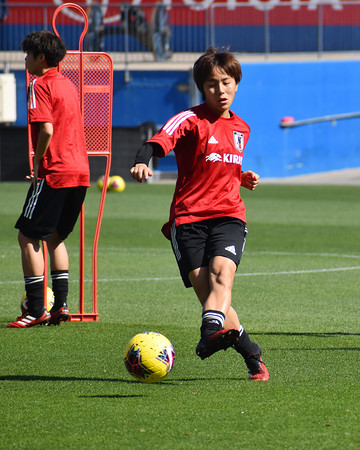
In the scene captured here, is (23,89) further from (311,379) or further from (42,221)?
(311,379)

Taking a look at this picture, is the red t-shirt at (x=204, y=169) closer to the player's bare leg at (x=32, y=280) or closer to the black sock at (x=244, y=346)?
the black sock at (x=244, y=346)

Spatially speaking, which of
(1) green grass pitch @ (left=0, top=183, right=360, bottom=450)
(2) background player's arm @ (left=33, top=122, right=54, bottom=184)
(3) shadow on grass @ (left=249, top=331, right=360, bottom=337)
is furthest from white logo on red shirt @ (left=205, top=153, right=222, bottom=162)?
(3) shadow on grass @ (left=249, top=331, right=360, bottom=337)

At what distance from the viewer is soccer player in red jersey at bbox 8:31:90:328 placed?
705 cm

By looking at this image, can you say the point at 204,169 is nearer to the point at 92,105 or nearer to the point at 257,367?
the point at 257,367

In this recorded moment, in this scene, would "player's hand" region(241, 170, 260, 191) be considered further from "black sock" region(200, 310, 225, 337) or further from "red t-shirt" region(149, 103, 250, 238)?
"black sock" region(200, 310, 225, 337)

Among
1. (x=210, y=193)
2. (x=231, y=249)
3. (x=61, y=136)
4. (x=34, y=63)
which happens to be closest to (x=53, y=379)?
(x=231, y=249)

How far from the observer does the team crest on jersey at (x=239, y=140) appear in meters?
5.40

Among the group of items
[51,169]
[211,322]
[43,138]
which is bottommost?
[211,322]

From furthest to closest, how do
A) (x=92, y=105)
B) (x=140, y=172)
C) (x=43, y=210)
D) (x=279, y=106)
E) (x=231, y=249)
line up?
(x=279, y=106) < (x=92, y=105) < (x=43, y=210) < (x=231, y=249) < (x=140, y=172)

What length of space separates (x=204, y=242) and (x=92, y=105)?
9.99ft

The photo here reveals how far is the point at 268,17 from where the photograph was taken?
99.6ft

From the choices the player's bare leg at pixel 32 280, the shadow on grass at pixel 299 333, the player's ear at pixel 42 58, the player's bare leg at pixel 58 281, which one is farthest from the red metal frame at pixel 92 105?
the shadow on grass at pixel 299 333

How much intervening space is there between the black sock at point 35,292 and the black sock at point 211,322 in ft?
8.19

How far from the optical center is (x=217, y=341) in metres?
4.83
